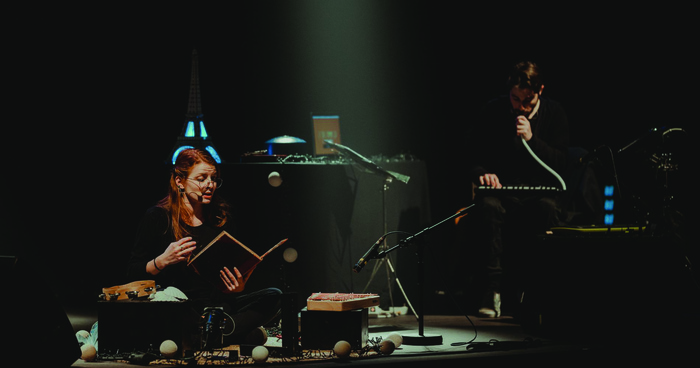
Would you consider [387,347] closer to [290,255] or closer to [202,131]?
[290,255]

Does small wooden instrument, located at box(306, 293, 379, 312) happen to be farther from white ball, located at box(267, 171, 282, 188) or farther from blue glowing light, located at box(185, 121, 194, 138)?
blue glowing light, located at box(185, 121, 194, 138)

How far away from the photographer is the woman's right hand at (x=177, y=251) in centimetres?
421

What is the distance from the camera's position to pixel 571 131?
7.07 meters

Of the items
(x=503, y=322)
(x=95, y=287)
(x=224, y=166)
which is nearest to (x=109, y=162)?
(x=95, y=287)

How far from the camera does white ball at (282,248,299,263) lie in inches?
216

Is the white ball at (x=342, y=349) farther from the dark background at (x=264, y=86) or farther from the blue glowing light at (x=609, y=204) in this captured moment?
the blue glowing light at (x=609, y=204)

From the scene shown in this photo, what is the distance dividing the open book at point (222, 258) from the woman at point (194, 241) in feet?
0.14

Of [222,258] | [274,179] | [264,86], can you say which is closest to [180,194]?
[222,258]

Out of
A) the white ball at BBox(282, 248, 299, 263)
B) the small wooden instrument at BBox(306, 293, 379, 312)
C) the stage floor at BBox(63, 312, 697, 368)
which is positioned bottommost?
the stage floor at BBox(63, 312, 697, 368)

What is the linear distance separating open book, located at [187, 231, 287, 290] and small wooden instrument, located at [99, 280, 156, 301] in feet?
0.91

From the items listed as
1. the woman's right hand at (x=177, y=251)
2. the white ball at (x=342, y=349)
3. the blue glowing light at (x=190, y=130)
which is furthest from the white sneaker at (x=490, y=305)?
the blue glowing light at (x=190, y=130)

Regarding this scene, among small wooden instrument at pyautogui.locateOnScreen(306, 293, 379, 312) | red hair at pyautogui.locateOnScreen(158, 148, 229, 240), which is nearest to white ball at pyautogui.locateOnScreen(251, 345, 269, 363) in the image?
small wooden instrument at pyautogui.locateOnScreen(306, 293, 379, 312)

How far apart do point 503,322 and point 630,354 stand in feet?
3.85

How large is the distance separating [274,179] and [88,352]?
190 centimetres
